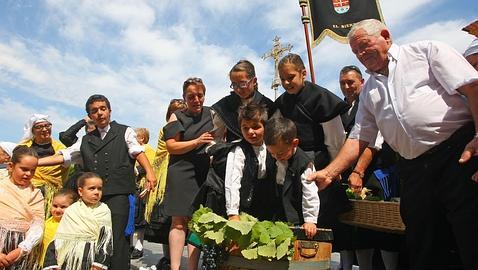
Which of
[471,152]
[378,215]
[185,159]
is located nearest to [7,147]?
[185,159]

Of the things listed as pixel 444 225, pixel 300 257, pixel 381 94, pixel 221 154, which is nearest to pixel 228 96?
pixel 221 154

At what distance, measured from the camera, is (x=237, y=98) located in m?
3.54

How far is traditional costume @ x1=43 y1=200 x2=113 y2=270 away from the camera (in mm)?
3393

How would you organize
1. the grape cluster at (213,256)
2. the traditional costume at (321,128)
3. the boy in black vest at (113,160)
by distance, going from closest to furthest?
the grape cluster at (213,256) → the traditional costume at (321,128) → the boy in black vest at (113,160)

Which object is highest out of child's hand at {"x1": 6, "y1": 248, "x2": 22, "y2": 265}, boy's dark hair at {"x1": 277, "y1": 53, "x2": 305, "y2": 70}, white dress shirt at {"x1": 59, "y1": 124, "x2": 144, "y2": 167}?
boy's dark hair at {"x1": 277, "y1": 53, "x2": 305, "y2": 70}

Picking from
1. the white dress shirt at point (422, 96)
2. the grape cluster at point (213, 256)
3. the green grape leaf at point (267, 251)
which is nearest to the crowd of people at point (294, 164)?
the white dress shirt at point (422, 96)

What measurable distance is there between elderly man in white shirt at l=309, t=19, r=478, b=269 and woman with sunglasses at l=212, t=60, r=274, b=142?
43.7 inches

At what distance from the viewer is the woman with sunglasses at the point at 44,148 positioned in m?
4.66

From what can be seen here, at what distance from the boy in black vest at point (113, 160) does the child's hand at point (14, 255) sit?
0.74 m

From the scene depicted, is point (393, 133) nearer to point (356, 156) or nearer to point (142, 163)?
point (356, 156)

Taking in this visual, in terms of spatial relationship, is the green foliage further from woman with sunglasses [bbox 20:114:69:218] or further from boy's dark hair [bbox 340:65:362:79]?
woman with sunglasses [bbox 20:114:69:218]

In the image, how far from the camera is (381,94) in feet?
8.01

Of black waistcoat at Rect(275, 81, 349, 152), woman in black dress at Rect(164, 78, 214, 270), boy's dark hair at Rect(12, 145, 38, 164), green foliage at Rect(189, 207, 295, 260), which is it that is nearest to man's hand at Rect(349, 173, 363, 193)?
black waistcoat at Rect(275, 81, 349, 152)

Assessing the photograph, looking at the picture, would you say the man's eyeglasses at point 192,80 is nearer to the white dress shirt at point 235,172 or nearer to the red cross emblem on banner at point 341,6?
the white dress shirt at point 235,172
